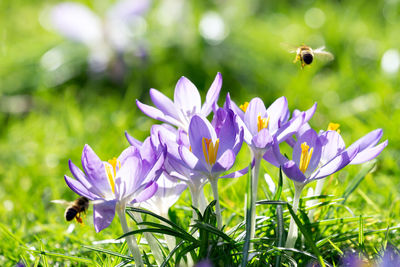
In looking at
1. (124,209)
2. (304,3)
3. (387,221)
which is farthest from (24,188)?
(304,3)

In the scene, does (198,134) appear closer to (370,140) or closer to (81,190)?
(81,190)

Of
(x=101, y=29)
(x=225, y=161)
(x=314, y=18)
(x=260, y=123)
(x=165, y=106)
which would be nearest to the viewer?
(x=225, y=161)

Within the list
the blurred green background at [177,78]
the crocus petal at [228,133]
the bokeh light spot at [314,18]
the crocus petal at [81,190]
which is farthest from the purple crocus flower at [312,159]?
the bokeh light spot at [314,18]

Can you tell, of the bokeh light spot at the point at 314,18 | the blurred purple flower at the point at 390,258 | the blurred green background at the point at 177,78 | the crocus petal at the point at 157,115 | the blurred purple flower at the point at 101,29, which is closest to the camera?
the blurred purple flower at the point at 390,258

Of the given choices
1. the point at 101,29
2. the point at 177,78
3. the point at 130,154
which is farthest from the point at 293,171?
the point at 101,29

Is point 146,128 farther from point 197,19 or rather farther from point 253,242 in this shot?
point 253,242

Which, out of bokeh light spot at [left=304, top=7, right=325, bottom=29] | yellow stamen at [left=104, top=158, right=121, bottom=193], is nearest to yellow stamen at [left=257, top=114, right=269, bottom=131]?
yellow stamen at [left=104, top=158, right=121, bottom=193]

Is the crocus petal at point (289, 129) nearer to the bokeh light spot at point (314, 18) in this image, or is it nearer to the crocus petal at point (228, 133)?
the crocus petal at point (228, 133)

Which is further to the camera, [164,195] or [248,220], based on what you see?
[164,195]
